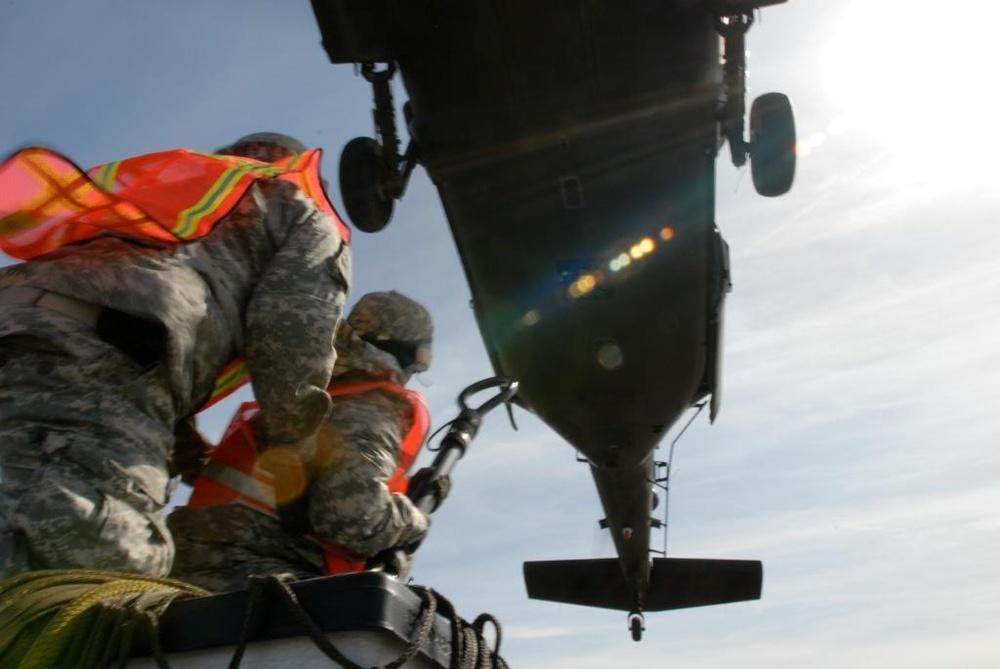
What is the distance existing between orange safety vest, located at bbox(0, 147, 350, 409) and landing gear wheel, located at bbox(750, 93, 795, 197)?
3.41 meters

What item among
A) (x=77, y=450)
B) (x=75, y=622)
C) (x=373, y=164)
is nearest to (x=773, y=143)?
(x=373, y=164)

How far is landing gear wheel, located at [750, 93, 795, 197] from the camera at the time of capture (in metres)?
5.62

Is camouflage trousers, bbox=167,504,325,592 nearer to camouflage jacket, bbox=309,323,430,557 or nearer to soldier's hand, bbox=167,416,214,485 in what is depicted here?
soldier's hand, bbox=167,416,214,485

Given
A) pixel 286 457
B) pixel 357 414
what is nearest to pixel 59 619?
pixel 286 457

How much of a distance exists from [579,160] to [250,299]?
9.98ft

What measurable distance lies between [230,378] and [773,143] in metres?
3.63

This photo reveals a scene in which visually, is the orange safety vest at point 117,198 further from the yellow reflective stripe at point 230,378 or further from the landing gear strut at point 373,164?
the landing gear strut at point 373,164

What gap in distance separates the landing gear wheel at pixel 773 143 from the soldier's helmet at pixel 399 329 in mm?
2574

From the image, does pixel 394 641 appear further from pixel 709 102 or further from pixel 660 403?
pixel 660 403

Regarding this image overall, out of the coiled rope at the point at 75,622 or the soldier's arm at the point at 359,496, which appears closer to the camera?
the coiled rope at the point at 75,622

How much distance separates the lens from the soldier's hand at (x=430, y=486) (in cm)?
362

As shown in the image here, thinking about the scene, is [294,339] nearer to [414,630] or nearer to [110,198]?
[110,198]

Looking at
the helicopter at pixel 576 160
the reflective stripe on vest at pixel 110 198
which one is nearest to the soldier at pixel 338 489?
the reflective stripe on vest at pixel 110 198

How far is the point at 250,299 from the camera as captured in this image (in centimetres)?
295
